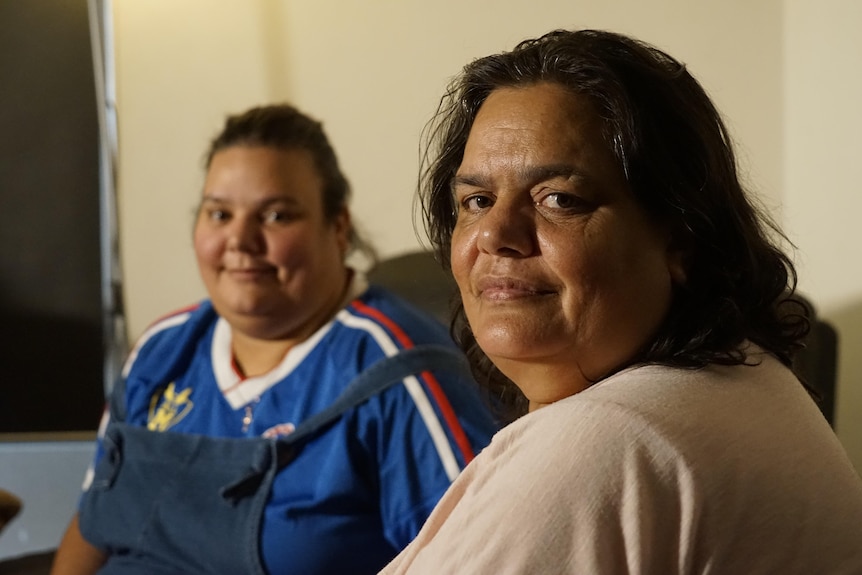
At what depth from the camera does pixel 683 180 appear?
734 mm

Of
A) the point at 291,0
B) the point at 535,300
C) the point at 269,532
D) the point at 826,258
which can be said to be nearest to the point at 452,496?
the point at 535,300

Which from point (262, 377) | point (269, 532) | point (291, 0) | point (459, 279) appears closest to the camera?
point (459, 279)

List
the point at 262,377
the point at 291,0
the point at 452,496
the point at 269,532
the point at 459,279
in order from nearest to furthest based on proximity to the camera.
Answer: the point at 452,496, the point at 459,279, the point at 269,532, the point at 262,377, the point at 291,0

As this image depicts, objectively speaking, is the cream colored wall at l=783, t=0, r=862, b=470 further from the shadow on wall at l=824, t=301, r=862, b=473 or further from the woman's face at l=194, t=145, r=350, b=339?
the woman's face at l=194, t=145, r=350, b=339

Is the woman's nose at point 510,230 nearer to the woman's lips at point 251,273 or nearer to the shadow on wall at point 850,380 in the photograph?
the woman's lips at point 251,273

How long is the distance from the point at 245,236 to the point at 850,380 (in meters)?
1.00

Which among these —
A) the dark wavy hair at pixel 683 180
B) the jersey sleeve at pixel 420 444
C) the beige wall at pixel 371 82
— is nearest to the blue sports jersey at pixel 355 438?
the jersey sleeve at pixel 420 444

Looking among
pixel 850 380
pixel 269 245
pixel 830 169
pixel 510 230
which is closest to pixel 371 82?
pixel 269 245

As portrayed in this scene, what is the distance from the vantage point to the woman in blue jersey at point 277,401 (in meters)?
1.28

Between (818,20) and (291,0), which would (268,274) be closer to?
(291,0)

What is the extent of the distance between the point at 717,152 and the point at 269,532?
85 centimetres

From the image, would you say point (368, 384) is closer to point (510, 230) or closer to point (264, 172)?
point (264, 172)

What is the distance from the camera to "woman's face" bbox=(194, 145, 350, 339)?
1.45 m

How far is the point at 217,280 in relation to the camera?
1.49 metres
